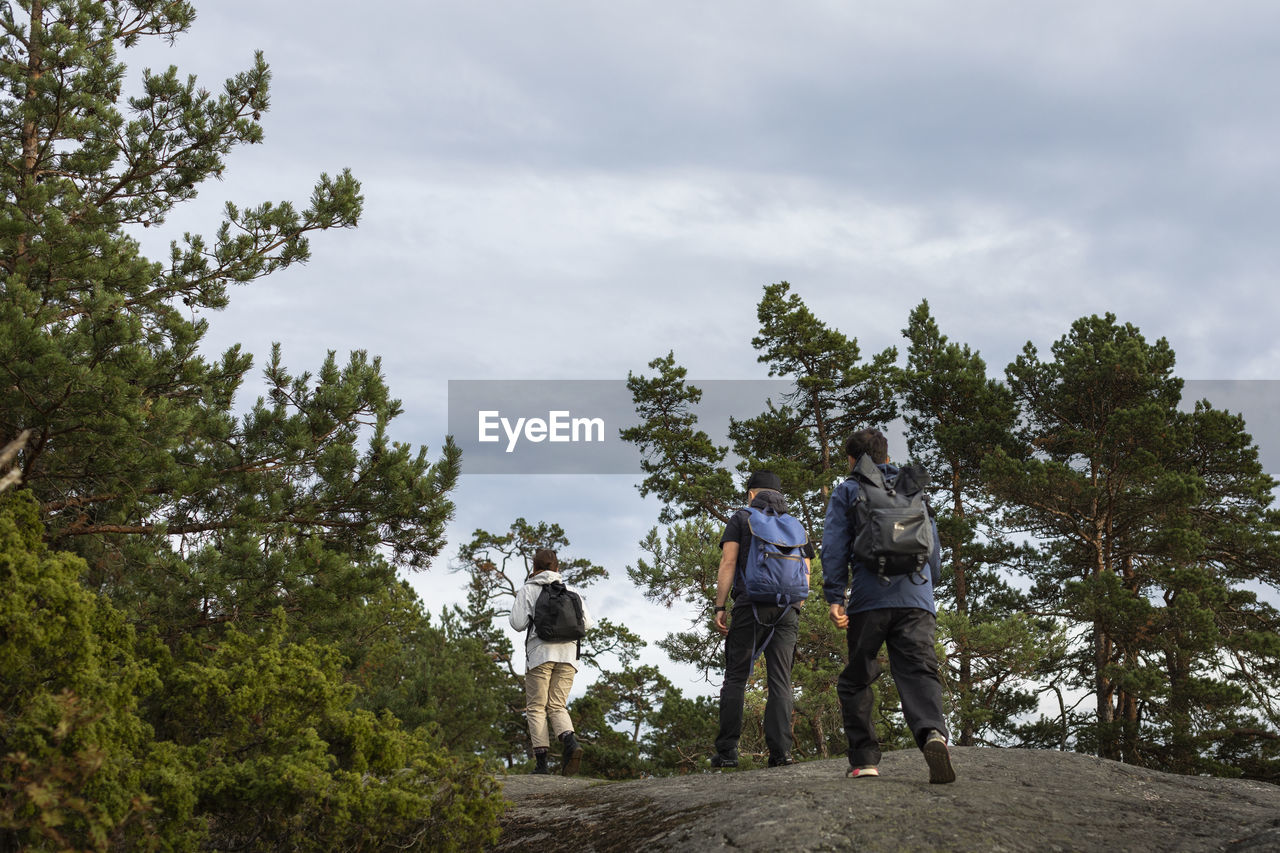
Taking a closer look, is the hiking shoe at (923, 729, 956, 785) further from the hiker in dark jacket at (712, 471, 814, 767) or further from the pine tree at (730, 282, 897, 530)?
the pine tree at (730, 282, 897, 530)

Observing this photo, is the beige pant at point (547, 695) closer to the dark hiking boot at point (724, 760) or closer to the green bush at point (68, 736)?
the dark hiking boot at point (724, 760)

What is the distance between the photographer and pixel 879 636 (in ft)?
18.3

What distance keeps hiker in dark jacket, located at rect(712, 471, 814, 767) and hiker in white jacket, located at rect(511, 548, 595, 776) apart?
221cm

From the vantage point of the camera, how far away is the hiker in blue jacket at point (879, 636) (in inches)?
213

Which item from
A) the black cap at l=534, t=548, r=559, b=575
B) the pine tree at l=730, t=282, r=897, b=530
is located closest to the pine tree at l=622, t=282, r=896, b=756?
the pine tree at l=730, t=282, r=897, b=530

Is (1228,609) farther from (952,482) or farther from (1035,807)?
(1035,807)

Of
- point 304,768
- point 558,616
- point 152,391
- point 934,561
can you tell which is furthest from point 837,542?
point 152,391

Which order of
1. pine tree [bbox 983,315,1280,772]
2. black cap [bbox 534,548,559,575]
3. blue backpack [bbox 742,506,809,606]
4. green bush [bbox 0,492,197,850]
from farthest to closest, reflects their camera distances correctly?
pine tree [bbox 983,315,1280,772] < black cap [bbox 534,548,559,575] < blue backpack [bbox 742,506,809,606] < green bush [bbox 0,492,197,850]

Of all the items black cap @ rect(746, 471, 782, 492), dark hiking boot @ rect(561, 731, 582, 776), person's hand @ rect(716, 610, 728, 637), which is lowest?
dark hiking boot @ rect(561, 731, 582, 776)

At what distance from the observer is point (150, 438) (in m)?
8.25

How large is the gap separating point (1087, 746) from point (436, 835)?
1682 cm

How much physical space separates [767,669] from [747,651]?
0.19 metres

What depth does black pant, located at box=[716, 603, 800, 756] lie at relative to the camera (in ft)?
22.0

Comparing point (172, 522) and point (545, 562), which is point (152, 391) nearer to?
point (172, 522)
